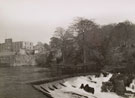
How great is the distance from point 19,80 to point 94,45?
3.36ft

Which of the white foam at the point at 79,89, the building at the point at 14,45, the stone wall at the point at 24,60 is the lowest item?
the white foam at the point at 79,89

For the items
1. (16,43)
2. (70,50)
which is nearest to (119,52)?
(70,50)

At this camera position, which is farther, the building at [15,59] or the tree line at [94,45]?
the building at [15,59]

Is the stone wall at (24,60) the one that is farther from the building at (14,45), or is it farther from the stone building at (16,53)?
the building at (14,45)

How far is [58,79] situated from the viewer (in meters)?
2.83

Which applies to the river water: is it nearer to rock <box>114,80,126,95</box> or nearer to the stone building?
the stone building

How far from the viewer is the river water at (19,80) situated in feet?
9.09

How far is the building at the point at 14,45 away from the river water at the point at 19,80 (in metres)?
0.25

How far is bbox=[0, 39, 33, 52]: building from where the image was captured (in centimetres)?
291

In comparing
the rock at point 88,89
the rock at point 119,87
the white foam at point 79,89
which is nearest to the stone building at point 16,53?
the white foam at point 79,89

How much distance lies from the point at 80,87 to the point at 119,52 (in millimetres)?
631

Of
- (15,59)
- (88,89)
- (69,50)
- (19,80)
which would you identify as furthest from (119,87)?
(15,59)

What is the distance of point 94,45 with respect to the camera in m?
2.79

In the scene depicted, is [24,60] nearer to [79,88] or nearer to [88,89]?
[79,88]
